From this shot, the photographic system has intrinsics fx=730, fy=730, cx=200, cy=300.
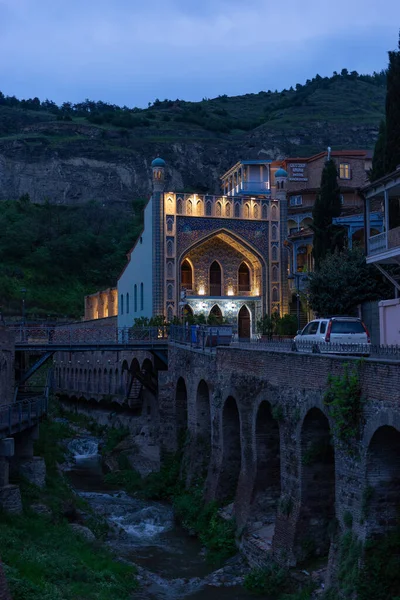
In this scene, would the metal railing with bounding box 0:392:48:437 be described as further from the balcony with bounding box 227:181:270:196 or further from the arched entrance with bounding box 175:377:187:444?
the balcony with bounding box 227:181:270:196

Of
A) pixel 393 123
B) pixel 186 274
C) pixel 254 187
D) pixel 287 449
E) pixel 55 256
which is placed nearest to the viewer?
pixel 287 449

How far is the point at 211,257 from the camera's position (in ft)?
144

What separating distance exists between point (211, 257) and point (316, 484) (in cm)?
2870

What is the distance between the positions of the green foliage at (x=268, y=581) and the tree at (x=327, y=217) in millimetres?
20270

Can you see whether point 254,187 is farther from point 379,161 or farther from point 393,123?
point 393,123

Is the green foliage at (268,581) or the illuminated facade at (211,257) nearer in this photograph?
the green foliage at (268,581)

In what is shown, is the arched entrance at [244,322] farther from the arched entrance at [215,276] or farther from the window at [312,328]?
the window at [312,328]

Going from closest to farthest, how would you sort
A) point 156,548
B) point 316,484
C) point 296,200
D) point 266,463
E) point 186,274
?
point 316,484 → point 266,463 → point 156,548 → point 186,274 → point 296,200

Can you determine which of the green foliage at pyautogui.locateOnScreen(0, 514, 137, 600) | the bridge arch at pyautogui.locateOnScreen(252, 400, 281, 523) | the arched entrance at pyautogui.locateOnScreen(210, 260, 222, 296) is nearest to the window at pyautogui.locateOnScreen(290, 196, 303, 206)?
the arched entrance at pyautogui.locateOnScreen(210, 260, 222, 296)

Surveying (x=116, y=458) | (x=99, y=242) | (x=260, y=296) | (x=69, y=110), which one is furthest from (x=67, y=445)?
(x=69, y=110)

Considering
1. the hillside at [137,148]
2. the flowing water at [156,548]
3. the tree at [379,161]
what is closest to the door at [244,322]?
the tree at [379,161]

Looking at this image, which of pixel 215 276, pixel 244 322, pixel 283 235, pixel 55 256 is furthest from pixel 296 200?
pixel 55 256

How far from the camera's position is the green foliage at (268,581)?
15.3m

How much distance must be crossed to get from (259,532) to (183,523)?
16.1 feet
